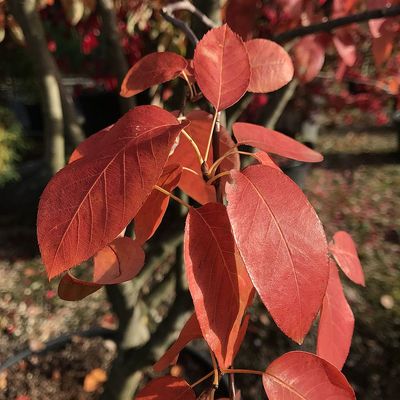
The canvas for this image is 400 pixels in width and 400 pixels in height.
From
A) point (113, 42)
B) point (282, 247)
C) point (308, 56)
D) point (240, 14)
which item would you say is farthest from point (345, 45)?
point (282, 247)

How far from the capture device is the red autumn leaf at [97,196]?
0.33 metres

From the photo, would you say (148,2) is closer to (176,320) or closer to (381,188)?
(176,320)

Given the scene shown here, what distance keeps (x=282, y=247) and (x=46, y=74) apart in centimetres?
74

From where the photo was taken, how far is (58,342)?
1398mm

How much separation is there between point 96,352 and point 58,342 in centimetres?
16

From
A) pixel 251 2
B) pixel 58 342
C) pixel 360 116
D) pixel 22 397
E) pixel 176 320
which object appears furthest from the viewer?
pixel 360 116

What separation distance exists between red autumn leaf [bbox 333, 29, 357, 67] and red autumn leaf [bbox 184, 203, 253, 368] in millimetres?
734

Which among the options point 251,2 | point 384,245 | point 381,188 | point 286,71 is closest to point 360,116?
point 381,188

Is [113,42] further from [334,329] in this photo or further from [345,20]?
[334,329]

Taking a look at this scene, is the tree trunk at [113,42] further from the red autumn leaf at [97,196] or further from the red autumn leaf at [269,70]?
the red autumn leaf at [97,196]

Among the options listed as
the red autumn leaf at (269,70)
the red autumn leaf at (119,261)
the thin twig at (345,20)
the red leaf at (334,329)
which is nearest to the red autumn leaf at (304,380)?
the red leaf at (334,329)

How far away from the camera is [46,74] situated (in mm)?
883

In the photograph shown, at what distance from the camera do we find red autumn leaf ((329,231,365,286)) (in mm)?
598

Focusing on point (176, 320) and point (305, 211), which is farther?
point (176, 320)
